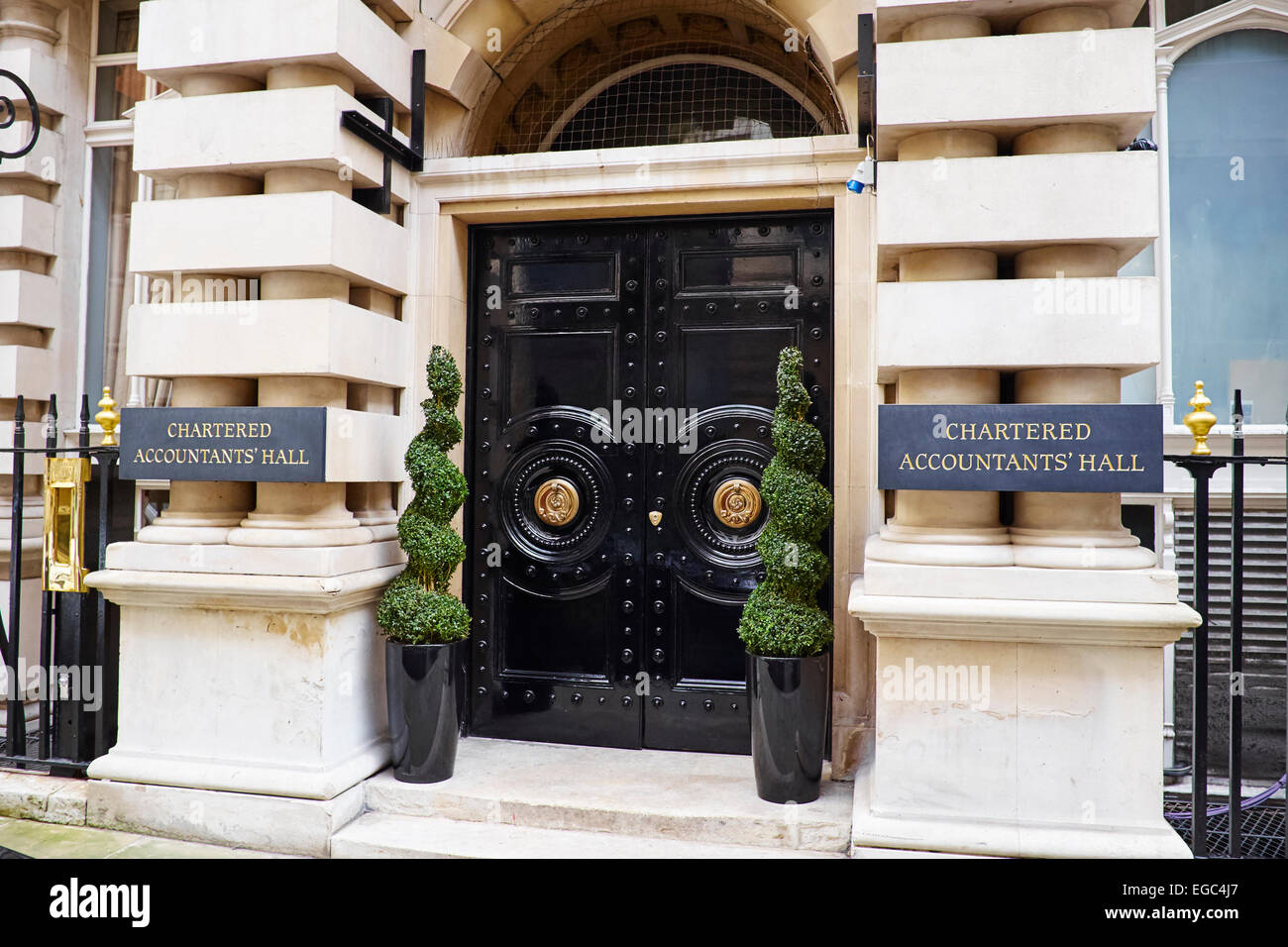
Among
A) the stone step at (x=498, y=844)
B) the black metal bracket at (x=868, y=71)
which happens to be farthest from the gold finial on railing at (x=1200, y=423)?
the stone step at (x=498, y=844)

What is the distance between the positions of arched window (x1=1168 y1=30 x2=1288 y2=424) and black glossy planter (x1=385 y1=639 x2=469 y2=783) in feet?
15.6

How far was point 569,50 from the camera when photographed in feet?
22.7

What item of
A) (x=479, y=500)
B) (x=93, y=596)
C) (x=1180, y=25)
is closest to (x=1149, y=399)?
(x=1180, y=25)

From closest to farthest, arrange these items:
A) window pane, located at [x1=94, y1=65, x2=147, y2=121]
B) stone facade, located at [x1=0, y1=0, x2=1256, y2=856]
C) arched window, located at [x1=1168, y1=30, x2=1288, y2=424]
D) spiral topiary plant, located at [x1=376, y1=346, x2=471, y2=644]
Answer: stone facade, located at [x1=0, y1=0, x2=1256, y2=856] < spiral topiary plant, located at [x1=376, y1=346, x2=471, y2=644] < arched window, located at [x1=1168, y1=30, x2=1288, y2=424] < window pane, located at [x1=94, y1=65, x2=147, y2=121]

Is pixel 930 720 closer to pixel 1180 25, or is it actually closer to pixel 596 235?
pixel 596 235

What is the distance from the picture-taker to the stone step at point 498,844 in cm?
485

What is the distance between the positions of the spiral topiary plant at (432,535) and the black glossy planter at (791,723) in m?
1.84

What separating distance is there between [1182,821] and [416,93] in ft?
21.3

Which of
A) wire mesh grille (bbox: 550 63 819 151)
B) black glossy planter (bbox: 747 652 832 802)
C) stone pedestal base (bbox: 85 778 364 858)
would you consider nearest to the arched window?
wire mesh grille (bbox: 550 63 819 151)

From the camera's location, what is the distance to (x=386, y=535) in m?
5.79

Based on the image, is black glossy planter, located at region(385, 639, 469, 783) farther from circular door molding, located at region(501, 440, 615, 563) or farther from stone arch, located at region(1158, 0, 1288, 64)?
stone arch, located at region(1158, 0, 1288, 64)

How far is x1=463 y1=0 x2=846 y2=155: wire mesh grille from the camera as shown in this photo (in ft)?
21.1
